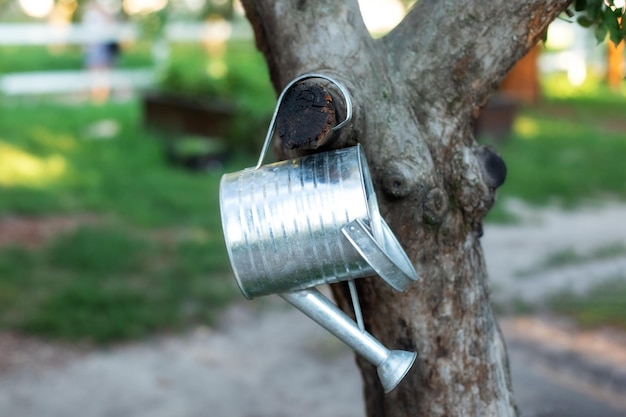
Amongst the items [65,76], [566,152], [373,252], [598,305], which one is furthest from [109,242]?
[65,76]

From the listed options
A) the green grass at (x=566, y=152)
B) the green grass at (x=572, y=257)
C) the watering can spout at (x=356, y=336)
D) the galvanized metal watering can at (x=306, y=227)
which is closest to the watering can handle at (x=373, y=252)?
the galvanized metal watering can at (x=306, y=227)

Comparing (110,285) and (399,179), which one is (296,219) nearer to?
(399,179)

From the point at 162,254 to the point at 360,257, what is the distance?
4.31 m

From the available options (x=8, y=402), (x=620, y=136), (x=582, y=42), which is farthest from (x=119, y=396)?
(x=582, y=42)

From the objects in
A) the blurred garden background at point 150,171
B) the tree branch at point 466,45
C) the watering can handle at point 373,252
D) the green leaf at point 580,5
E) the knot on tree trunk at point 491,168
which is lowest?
the watering can handle at point 373,252

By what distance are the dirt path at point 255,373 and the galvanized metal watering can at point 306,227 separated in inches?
80.0

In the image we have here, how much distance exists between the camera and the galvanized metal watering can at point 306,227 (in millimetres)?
1555

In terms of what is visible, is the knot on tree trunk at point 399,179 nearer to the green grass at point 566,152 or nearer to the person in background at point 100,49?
the green grass at point 566,152

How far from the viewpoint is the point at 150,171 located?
26.0ft

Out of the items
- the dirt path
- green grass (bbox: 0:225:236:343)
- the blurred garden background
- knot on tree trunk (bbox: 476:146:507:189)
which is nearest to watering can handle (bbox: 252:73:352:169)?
knot on tree trunk (bbox: 476:146:507:189)

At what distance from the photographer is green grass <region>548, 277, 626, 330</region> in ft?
15.6

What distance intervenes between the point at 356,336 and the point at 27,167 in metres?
6.68

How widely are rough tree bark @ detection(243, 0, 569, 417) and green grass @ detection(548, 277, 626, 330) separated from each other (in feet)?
9.87

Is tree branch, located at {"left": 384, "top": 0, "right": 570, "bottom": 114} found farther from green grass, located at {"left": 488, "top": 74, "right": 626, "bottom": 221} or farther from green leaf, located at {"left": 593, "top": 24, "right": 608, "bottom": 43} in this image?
green grass, located at {"left": 488, "top": 74, "right": 626, "bottom": 221}
